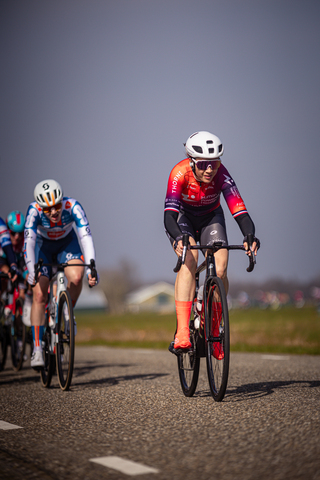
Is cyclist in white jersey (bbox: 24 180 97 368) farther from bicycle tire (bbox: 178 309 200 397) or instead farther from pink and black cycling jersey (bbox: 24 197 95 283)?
bicycle tire (bbox: 178 309 200 397)

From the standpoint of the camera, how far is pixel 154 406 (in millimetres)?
5328

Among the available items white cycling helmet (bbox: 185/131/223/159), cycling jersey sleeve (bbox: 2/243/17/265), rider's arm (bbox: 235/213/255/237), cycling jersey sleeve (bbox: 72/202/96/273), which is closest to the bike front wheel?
rider's arm (bbox: 235/213/255/237)

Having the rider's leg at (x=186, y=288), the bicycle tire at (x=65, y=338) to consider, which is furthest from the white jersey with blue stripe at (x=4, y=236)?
the rider's leg at (x=186, y=288)

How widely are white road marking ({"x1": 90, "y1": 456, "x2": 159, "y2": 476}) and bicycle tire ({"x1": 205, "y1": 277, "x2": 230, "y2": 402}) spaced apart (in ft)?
6.13

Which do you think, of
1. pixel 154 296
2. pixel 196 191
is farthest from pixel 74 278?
pixel 154 296

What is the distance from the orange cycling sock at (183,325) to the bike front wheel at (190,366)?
90 mm

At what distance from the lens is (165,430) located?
418cm

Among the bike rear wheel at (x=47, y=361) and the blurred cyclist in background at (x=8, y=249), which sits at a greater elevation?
the blurred cyclist in background at (x=8, y=249)

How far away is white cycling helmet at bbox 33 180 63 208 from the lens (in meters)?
7.21

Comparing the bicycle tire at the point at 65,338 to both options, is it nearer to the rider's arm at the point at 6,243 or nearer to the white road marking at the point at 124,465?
the rider's arm at the point at 6,243

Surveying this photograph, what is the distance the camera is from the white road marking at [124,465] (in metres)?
3.14

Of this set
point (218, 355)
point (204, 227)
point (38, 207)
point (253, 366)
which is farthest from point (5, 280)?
point (218, 355)

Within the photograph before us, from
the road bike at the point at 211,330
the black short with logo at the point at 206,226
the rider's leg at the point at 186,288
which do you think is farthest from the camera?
the black short with logo at the point at 206,226

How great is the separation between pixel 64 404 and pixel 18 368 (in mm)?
4111
